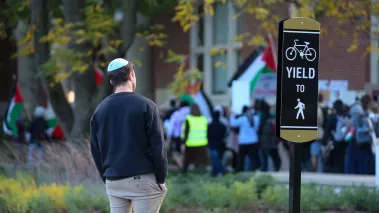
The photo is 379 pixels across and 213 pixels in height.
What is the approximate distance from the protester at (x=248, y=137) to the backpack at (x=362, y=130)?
282 cm

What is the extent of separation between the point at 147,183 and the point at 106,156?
0.40m

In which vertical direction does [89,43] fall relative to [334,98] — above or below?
above

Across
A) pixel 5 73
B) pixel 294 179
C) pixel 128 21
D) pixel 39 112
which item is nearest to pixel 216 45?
pixel 39 112

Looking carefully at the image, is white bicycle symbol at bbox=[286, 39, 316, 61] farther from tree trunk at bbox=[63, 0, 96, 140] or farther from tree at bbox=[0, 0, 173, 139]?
tree trunk at bbox=[63, 0, 96, 140]

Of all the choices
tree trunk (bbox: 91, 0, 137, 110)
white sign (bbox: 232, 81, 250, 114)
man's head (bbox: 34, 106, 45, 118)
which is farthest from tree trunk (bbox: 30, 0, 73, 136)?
man's head (bbox: 34, 106, 45, 118)

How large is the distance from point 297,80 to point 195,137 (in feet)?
33.2

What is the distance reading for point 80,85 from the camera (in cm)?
1548

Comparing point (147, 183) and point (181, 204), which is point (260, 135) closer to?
point (181, 204)

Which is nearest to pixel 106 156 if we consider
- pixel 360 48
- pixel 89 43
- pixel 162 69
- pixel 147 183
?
pixel 147 183

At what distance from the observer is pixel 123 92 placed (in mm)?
5840

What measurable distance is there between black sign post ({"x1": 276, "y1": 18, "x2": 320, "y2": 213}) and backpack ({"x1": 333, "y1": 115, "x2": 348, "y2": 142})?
9.51 m

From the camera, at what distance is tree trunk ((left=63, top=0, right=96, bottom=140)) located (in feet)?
48.1

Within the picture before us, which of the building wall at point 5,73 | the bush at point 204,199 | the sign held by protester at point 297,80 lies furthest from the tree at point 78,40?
the building wall at point 5,73

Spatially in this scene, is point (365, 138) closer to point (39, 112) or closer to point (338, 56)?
point (338, 56)
